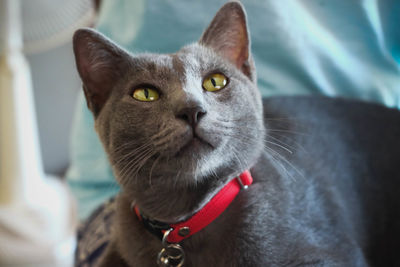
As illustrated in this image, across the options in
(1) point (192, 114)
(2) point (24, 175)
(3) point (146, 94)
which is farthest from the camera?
(2) point (24, 175)

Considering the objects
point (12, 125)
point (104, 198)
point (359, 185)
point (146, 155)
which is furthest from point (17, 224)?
point (359, 185)

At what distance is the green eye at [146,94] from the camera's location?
0.75 meters

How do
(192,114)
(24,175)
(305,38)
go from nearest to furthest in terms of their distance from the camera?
(192,114) → (305,38) → (24,175)

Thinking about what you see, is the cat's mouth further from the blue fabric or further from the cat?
the blue fabric

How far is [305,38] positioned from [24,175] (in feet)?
4.97

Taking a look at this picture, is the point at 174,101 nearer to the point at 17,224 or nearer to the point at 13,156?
the point at 13,156

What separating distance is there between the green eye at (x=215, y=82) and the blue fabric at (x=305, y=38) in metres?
0.29

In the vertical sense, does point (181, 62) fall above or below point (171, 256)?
above

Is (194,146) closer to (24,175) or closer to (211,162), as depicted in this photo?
(211,162)

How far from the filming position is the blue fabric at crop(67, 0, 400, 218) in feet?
3.42

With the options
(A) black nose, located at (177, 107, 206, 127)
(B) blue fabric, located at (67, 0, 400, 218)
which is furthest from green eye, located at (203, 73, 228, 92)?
(B) blue fabric, located at (67, 0, 400, 218)

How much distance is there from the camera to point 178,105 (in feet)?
2.17

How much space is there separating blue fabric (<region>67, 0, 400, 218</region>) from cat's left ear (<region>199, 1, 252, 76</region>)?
0.18 metres

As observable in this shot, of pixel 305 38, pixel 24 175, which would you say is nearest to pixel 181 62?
pixel 305 38
